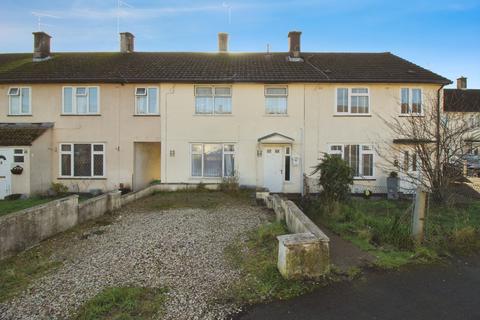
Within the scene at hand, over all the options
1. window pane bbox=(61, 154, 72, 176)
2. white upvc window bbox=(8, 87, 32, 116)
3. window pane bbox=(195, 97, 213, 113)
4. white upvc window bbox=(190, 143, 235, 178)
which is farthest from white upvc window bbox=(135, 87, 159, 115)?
white upvc window bbox=(8, 87, 32, 116)

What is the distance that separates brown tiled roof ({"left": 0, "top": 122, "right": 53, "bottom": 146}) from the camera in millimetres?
13688

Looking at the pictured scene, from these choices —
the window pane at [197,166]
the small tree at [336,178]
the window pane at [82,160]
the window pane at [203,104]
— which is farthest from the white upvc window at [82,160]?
the small tree at [336,178]

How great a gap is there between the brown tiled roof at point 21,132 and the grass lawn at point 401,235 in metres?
13.0

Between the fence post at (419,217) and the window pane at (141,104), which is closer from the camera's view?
the fence post at (419,217)

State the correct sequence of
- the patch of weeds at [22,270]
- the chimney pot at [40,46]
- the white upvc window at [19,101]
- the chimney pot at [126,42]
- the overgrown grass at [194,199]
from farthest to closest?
the chimney pot at [126,42]
the chimney pot at [40,46]
the white upvc window at [19,101]
the overgrown grass at [194,199]
the patch of weeds at [22,270]

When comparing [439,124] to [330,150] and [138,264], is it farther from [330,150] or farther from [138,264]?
[138,264]

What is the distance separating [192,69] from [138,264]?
12425 millimetres

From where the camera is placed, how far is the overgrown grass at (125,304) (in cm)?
389

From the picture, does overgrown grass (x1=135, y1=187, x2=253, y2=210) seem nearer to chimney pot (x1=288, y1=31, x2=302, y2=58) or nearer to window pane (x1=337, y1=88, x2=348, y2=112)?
window pane (x1=337, y1=88, x2=348, y2=112)

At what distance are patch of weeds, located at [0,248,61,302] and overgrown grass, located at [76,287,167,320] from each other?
1462 mm

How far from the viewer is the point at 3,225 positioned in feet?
19.3

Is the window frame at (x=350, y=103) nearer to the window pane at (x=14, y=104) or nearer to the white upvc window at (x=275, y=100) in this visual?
the white upvc window at (x=275, y=100)

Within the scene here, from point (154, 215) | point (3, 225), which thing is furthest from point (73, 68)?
point (3, 225)

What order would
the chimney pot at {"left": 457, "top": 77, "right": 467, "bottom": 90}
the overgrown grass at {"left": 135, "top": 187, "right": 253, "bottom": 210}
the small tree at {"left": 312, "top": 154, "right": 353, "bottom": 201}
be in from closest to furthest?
1. the small tree at {"left": 312, "top": 154, "right": 353, "bottom": 201}
2. the overgrown grass at {"left": 135, "top": 187, "right": 253, "bottom": 210}
3. the chimney pot at {"left": 457, "top": 77, "right": 467, "bottom": 90}
